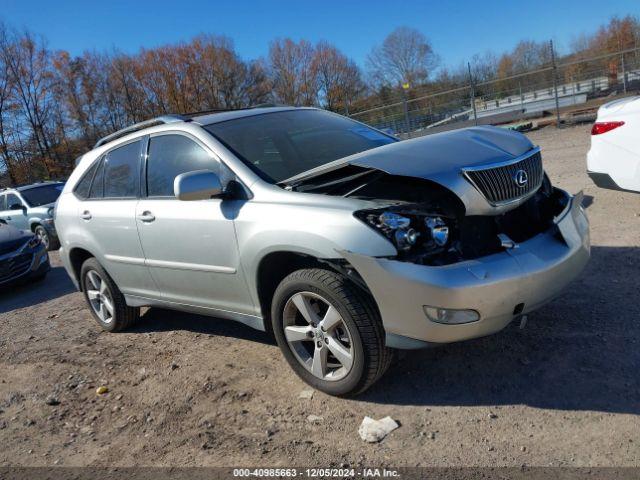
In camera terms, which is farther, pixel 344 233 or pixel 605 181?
pixel 605 181

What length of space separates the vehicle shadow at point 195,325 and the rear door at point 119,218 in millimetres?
624

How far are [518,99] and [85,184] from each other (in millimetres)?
20946

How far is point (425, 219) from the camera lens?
284 centimetres

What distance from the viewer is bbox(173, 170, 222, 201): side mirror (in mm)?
3324

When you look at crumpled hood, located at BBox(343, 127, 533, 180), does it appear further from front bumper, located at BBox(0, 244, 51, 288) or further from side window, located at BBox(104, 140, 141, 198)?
front bumper, located at BBox(0, 244, 51, 288)

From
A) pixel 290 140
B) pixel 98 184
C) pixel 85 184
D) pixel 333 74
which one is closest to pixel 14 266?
pixel 85 184

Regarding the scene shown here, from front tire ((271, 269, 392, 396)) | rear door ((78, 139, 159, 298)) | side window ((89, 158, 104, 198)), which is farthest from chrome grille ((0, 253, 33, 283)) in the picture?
front tire ((271, 269, 392, 396))

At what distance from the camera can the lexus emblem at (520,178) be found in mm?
3080

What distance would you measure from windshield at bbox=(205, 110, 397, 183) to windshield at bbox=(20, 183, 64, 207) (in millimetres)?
10763

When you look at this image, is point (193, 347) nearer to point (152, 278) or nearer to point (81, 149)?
point (152, 278)

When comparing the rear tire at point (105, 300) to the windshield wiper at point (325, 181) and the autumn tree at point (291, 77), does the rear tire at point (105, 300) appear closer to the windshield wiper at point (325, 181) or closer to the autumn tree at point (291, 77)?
the windshield wiper at point (325, 181)

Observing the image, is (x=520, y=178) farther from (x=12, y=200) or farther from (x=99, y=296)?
(x=12, y=200)

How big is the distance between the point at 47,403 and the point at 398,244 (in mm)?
2927

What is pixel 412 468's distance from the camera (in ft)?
8.26
